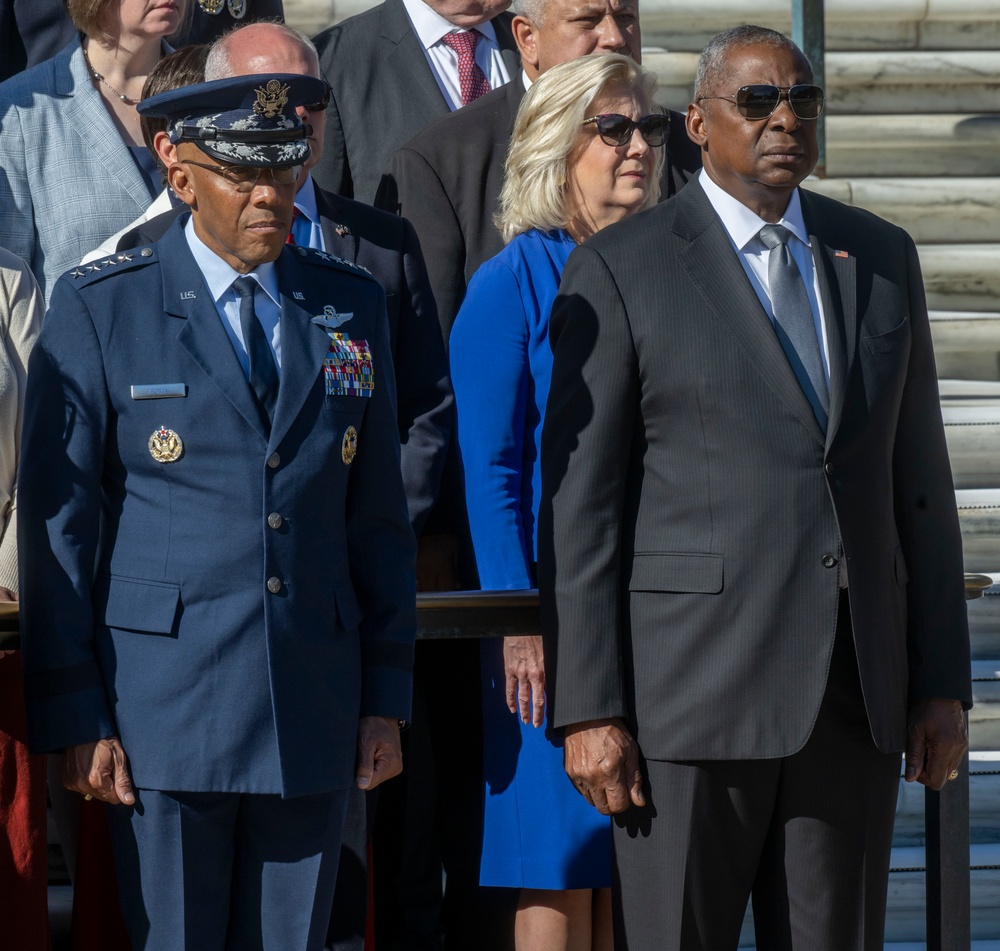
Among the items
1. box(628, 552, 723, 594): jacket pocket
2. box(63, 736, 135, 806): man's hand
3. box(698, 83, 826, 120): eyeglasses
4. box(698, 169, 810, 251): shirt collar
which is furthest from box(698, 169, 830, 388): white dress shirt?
box(63, 736, 135, 806): man's hand

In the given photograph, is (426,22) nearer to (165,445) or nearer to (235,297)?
(235,297)

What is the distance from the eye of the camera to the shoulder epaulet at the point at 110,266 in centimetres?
271

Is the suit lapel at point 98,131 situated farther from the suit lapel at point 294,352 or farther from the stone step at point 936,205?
the stone step at point 936,205

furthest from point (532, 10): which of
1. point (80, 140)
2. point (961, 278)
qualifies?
point (961, 278)

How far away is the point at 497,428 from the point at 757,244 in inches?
26.1

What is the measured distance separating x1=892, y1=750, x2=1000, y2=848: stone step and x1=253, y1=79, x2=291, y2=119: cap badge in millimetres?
2773

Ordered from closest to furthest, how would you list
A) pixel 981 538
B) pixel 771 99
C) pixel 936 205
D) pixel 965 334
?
1. pixel 771 99
2. pixel 981 538
3. pixel 965 334
4. pixel 936 205

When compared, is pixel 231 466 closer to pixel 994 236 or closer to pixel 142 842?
pixel 142 842

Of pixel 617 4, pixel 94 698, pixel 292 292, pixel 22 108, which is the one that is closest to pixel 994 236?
pixel 617 4

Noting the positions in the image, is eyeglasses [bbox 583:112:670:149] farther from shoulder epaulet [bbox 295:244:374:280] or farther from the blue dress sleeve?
shoulder epaulet [bbox 295:244:374:280]

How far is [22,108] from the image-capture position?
158 inches

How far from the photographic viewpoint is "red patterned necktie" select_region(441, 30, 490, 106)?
4676mm

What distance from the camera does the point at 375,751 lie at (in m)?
2.74

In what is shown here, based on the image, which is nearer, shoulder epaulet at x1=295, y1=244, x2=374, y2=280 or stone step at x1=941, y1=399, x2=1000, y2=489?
shoulder epaulet at x1=295, y1=244, x2=374, y2=280
